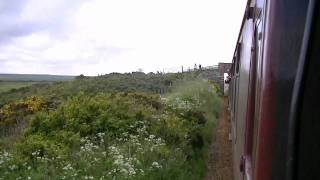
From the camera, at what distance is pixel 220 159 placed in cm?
1331

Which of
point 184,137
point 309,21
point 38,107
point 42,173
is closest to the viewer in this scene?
point 309,21

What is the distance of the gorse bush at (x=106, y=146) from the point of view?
8.53 m

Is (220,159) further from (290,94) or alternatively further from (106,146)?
(290,94)

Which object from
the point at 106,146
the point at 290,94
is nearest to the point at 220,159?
the point at 106,146

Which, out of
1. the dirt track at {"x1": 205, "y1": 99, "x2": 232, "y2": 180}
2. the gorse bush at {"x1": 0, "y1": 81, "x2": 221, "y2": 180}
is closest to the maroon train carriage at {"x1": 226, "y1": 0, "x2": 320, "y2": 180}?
the gorse bush at {"x1": 0, "y1": 81, "x2": 221, "y2": 180}

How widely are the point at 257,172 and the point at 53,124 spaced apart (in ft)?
33.7

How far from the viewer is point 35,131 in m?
11.6

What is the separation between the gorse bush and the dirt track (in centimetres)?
27

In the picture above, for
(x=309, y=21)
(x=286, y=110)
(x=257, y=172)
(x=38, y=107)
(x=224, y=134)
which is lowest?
(x=224, y=134)

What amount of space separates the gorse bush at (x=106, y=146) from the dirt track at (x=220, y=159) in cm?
27

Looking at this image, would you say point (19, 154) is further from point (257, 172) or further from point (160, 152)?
point (257, 172)

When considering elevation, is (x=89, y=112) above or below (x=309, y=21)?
below

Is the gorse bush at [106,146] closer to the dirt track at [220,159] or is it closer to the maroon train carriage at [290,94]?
the dirt track at [220,159]

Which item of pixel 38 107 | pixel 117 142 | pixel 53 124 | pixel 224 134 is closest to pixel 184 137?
pixel 117 142
